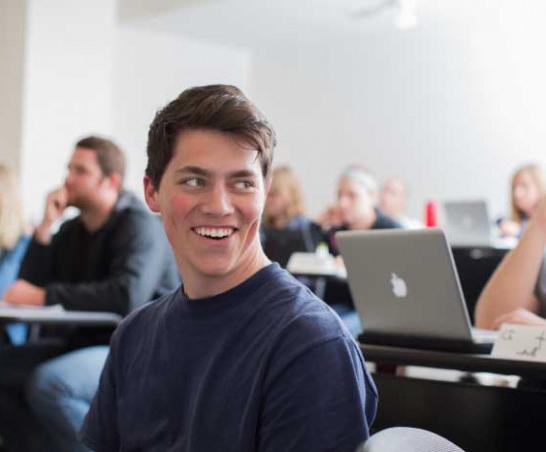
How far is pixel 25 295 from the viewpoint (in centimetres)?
326

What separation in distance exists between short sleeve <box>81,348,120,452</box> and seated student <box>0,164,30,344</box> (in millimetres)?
2539

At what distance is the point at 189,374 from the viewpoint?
1388 millimetres

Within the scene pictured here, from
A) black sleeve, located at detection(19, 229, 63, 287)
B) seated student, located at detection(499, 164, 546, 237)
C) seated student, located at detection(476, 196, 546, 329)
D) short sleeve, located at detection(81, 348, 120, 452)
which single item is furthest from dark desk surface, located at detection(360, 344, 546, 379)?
seated student, located at detection(499, 164, 546, 237)

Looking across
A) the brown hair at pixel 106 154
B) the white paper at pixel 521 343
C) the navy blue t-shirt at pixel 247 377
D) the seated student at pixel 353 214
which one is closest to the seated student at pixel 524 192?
the seated student at pixel 353 214

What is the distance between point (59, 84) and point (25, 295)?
13.2 feet

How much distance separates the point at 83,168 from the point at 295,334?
2371 millimetres

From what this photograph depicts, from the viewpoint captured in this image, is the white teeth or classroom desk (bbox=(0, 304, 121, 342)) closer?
the white teeth

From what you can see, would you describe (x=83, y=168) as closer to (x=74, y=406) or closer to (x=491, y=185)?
(x=74, y=406)

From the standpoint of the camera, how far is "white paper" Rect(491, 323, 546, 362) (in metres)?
1.72

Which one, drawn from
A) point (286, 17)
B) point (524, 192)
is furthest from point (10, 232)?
point (286, 17)

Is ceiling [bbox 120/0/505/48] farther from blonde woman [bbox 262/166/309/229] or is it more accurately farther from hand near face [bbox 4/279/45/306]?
hand near face [bbox 4/279/45/306]

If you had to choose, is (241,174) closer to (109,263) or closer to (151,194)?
(151,194)

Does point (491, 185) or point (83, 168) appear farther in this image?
point (491, 185)

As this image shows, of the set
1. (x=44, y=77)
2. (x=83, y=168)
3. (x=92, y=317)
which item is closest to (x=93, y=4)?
(x=44, y=77)
